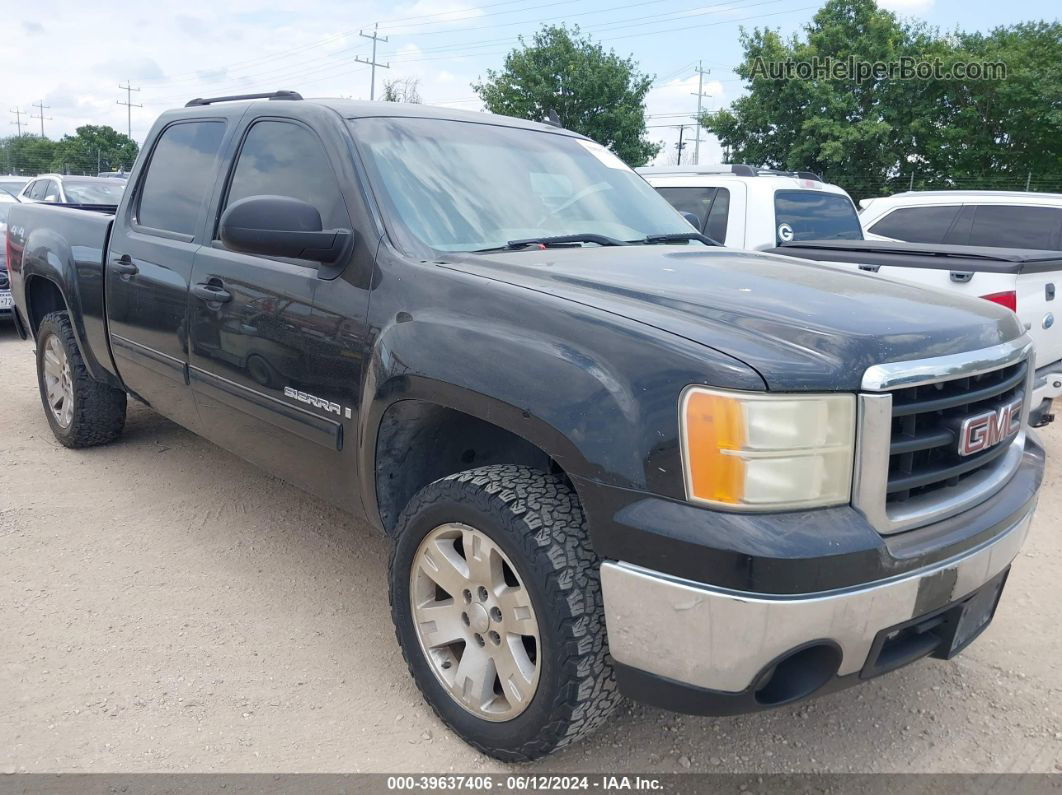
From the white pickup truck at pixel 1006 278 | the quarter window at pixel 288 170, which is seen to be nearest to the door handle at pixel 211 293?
the quarter window at pixel 288 170

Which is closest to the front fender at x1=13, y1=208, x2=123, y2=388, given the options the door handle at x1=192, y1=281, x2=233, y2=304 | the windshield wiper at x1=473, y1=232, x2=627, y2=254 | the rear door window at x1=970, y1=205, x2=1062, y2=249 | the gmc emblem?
the door handle at x1=192, y1=281, x2=233, y2=304

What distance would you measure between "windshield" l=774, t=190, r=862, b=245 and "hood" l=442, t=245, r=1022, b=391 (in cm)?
463

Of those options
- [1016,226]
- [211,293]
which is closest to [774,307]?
[211,293]

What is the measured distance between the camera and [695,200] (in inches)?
299

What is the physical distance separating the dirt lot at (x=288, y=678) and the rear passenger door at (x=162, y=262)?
0.70 meters

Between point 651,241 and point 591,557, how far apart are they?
1.57m

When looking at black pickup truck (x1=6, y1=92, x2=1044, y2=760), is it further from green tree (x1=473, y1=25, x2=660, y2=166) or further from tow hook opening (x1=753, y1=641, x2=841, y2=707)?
green tree (x1=473, y1=25, x2=660, y2=166)

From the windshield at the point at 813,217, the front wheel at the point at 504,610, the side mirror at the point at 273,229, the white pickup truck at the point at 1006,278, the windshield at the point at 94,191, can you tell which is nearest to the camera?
the front wheel at the point at 504,610

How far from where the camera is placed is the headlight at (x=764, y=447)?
192 cm

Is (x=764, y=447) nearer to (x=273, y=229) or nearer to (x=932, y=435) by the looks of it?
(x=932, y=435)

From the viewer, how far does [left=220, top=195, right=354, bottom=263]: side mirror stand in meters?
2.70

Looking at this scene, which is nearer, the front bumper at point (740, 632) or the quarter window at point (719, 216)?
the front bumper at point (740, 632)

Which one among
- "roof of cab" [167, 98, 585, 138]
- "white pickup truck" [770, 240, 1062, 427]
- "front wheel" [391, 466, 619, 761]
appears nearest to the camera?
"front wheel" [391, 466, 619, 761]

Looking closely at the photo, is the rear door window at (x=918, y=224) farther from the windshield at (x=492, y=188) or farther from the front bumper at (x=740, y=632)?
the front bumper at (x=740, y=632)
